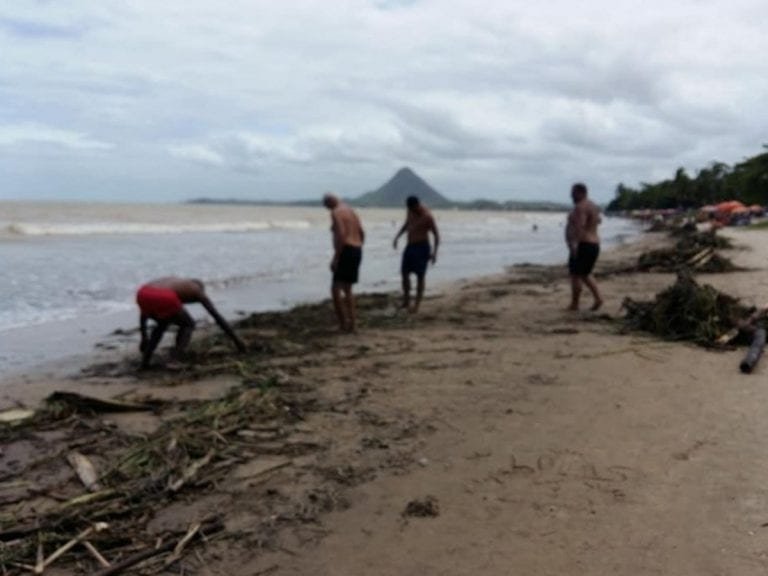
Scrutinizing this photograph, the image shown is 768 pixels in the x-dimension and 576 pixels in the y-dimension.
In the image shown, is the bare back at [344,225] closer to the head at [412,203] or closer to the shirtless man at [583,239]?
the head at [412,203]

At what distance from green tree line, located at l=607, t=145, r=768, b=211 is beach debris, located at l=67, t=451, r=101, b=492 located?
165 feet

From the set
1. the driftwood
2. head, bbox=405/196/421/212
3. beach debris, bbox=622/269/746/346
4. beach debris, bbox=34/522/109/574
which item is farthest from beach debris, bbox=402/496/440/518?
head, bbox=405/196/421/212

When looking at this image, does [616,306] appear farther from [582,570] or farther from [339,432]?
[582,570]

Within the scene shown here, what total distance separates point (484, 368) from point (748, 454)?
297 cm

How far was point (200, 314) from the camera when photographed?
12.6 metres

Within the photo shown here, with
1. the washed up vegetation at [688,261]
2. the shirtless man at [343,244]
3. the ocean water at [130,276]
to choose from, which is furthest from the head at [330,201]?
the washed up vegetation at [688,261]

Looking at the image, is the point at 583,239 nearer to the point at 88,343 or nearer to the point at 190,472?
the point at 88,343

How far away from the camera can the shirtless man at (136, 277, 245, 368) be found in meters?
7.49

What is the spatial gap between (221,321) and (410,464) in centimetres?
364

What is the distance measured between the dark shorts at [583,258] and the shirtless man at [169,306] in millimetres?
5194

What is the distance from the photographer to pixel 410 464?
4777 millimetres

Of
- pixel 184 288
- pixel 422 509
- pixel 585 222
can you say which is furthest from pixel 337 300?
pixel 422 509

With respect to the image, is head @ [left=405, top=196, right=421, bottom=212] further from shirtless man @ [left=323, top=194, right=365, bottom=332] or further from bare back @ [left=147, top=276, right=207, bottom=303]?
bare back @ [left=147, top=276, right=207, bottom=303]

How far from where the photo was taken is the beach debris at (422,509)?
158 inches
